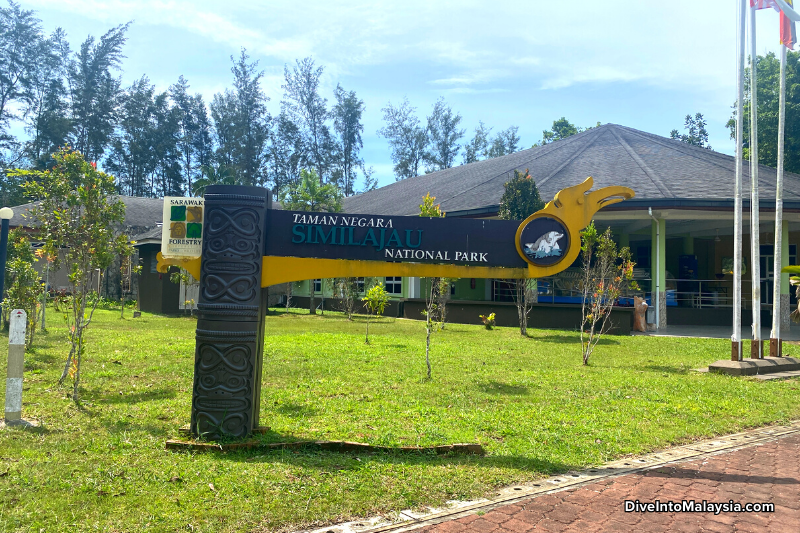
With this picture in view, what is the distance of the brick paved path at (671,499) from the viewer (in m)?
4.23

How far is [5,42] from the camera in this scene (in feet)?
144

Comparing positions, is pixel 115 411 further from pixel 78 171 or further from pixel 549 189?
pixel 549 189

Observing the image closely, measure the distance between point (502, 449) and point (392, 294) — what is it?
22.0m

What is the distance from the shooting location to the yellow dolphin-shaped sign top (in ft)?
20.4

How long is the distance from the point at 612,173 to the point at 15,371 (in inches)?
795

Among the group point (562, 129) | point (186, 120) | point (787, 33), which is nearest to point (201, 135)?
point (186, 120)

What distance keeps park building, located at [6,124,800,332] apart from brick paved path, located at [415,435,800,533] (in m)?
13.4

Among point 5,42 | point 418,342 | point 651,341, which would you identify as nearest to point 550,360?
point 418,342

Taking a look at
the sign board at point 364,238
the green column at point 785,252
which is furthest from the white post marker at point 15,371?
the green column at point 785,252

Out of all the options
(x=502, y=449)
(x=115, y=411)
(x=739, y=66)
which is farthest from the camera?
(x=739, y=66)
